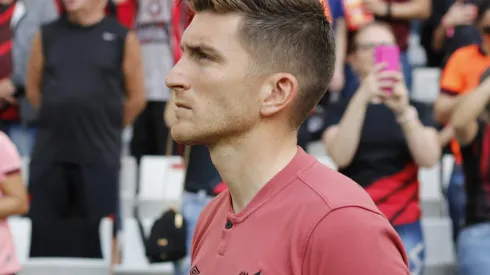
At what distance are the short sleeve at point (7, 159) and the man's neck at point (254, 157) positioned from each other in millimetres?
2309

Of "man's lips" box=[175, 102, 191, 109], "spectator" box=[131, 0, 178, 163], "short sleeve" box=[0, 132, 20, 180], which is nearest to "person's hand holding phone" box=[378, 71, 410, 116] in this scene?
"short sleeve" box=[0, 132, 20, 180]

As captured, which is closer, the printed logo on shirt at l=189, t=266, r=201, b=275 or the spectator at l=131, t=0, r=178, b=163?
the printed logo on shirt at l=189, t=266, r=201, b=275

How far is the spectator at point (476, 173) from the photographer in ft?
14.5

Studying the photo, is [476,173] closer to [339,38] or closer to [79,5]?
[339,38]

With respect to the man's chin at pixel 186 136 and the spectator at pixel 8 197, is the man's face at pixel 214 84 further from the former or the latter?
the spectator at pixel 8 197

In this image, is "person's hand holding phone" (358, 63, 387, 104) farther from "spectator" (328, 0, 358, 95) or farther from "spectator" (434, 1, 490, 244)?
"spectator" (328, 0, 358, 95)

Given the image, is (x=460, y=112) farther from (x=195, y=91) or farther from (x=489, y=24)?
(x=195, y=91)

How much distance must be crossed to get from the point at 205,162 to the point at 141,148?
6.41ft

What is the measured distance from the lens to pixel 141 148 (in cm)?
651

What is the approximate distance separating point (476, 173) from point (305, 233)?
2936 mm

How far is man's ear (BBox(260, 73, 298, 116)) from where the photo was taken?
1.88 m

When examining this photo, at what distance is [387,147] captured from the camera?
4449 millimetres

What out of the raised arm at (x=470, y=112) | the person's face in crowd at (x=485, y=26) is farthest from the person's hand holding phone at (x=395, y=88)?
the person's face in crowd at (x=485, y=26)

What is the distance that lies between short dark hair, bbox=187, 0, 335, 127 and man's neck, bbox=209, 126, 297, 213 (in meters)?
0.09
